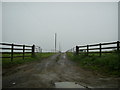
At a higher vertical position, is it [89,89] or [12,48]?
[12,48]

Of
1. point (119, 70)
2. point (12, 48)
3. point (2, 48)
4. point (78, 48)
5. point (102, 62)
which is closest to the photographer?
point (119, 70)

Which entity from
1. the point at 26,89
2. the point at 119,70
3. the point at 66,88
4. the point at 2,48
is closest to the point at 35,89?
the point at 26,89

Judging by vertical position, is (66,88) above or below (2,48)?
below

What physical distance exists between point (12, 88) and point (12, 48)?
7.49 m

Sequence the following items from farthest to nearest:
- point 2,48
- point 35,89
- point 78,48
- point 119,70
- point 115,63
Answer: point 78,48
point 2,48
point 115,63
point 119,70
point 35,89

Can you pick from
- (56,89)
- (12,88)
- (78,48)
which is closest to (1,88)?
(12,88)

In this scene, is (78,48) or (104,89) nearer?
(104,89)

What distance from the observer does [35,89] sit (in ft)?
14.2

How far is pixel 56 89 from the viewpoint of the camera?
433 cm

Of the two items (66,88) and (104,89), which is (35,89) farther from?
(104,89)

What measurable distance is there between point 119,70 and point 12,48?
8.68 metres

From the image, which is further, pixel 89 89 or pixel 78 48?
pixel 78 48

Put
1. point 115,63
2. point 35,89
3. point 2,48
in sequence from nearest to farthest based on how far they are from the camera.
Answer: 1. point 35,89
2. point 115,63
3. point 2,48

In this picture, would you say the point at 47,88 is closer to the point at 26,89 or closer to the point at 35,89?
the point at 35,89
